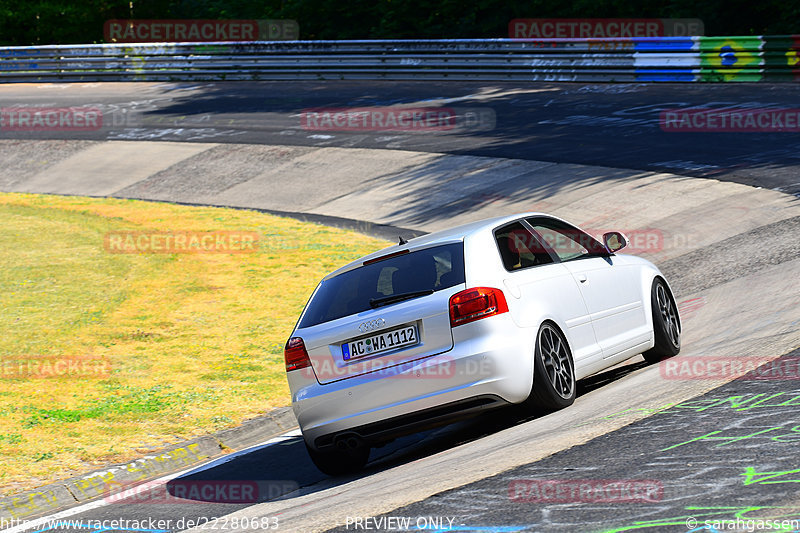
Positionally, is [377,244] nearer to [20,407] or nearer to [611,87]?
[20,407]

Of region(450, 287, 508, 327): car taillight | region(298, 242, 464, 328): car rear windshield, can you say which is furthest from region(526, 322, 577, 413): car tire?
region(298, 242, 464, 328): car rear windshield

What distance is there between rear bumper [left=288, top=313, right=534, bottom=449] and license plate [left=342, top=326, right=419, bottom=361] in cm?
15

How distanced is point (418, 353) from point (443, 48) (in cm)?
2379

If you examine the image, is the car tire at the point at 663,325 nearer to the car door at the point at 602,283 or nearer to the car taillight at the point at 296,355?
the car door at the point at 602,283

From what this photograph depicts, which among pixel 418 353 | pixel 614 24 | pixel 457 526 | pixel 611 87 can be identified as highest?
pixel 614 24

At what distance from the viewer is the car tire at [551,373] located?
7230 mm

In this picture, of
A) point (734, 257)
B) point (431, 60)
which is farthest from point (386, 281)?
point (431, 60)

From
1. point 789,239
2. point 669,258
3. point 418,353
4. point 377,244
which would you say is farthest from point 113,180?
point 418,353

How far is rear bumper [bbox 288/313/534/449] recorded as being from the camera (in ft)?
22.7

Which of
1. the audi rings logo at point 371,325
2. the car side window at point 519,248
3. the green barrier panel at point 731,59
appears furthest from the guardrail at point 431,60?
the audi rings logo at point 371,325

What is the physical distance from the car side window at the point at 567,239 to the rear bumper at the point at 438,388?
1.57 m

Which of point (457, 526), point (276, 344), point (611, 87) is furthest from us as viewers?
point (611, 87)

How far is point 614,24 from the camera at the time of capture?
108 feet

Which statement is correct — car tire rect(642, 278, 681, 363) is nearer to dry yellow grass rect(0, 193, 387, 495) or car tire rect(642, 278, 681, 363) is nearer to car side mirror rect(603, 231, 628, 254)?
car side mirror rect(603, 231, 628, 254)
